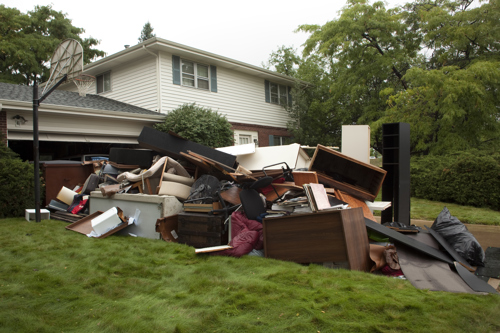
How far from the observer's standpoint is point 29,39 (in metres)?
22.0

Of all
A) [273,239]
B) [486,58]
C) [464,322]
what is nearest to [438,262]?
[464,322]

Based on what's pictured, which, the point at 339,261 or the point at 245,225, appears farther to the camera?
the point at 245,225

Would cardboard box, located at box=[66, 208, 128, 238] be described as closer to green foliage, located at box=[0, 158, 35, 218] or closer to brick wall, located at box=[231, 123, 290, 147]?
green foliage, located at box=[0, 158, 35, 218]

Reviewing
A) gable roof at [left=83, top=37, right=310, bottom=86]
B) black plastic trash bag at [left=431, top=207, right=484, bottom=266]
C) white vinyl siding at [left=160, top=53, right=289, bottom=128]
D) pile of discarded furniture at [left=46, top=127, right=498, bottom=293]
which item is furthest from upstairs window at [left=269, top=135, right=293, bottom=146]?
black plastic trash bag at [left=431, top=207, right=484, bottom=266]

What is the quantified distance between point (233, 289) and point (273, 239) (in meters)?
1.26

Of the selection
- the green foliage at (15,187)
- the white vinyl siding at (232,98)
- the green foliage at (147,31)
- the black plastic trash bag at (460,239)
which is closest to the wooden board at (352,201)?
the black plastic trash bag at (460,239)

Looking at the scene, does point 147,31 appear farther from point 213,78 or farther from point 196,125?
point 196,125

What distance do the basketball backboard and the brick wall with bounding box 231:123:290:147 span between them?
324 inches

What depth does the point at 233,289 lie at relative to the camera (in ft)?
11.4

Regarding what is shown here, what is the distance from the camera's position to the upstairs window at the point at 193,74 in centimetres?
1351

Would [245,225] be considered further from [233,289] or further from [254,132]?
[254,132]

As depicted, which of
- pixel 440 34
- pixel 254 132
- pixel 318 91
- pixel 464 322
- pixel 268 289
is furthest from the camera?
pixel 318 91

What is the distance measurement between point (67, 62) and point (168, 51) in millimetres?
5864

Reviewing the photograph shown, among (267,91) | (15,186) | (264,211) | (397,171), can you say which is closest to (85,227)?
(15,186)
